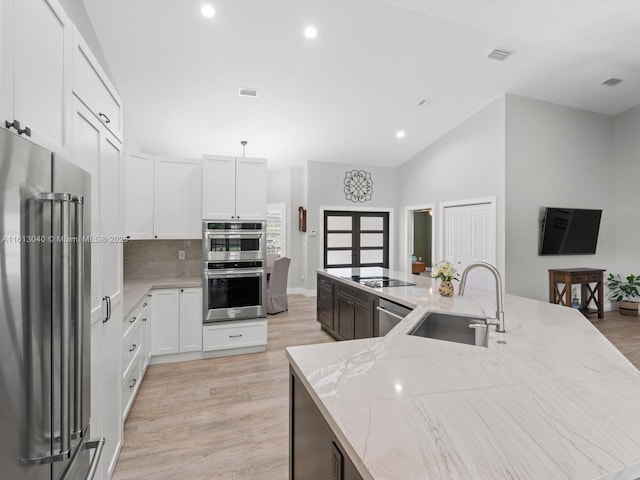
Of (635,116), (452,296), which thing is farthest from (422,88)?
(635,116)

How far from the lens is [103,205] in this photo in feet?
5.46

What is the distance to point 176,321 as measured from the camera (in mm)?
3480

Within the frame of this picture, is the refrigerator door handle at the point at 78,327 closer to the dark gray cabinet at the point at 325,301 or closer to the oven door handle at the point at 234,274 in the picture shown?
the oven door handle at the point at 234,274

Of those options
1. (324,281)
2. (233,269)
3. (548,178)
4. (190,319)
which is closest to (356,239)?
(324,281)

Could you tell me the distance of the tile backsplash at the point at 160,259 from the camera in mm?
3781

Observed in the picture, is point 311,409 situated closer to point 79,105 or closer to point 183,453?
point 183,453

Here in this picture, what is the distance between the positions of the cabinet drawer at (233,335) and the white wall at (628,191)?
6371 mm

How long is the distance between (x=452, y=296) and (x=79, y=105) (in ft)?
8.64

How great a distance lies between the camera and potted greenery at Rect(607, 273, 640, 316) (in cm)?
550

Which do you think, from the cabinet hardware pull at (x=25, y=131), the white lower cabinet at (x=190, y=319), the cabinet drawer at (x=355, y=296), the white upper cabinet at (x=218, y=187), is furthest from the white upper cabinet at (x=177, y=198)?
the cabinet hardware pull at (x=25, y=131)

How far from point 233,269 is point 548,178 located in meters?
5.14

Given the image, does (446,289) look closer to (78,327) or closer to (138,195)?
(78,327)

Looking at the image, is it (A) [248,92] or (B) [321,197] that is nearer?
(A) [248,92]

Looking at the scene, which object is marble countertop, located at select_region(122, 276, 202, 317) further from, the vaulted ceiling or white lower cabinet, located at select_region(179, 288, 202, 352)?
the vaulted ceiling
